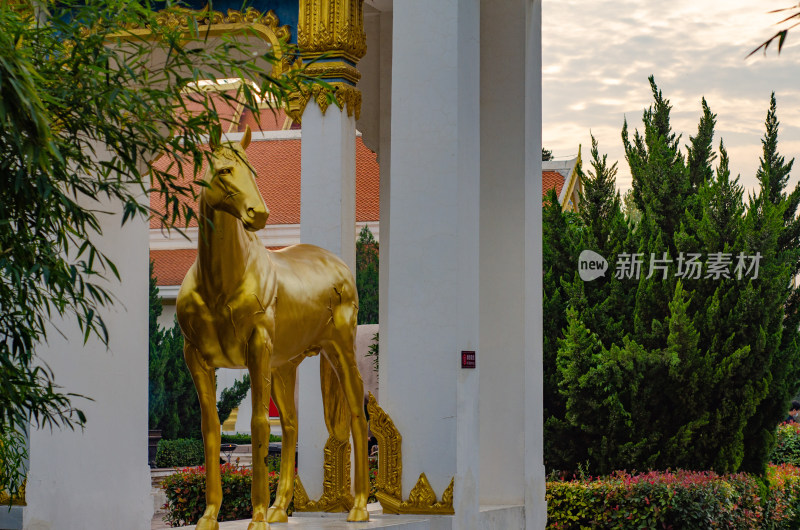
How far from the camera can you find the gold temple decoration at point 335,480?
8.70 metres

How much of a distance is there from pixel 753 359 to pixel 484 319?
4869 millimetres

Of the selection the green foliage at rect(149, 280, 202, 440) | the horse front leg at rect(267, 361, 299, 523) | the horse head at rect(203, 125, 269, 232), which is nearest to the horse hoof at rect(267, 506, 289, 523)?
the horse front leg at rect(267, 361, 299, 523)

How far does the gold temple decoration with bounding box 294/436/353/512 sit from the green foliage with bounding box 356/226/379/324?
814cm

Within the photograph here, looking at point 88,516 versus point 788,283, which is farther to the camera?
point 788,283

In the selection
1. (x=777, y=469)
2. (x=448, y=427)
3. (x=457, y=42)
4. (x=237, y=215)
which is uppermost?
(x=457, y=42)

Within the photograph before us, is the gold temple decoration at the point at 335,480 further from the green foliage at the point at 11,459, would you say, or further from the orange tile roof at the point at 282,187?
the orange tile roof at the point at 282,187

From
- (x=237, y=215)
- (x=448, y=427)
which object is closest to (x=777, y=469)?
(x=448, y=427)

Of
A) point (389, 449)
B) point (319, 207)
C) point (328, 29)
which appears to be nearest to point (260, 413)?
point (389, 449)

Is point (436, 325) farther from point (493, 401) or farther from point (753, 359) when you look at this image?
point (753, 359)

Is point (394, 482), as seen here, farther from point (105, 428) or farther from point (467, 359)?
point (105, 428)

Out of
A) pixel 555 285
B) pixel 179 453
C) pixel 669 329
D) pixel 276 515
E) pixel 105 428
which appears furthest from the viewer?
pixel 179 453

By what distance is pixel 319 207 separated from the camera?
29.9 feet

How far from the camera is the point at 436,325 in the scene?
→ 27.1 feet

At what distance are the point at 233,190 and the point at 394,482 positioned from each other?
293cm
